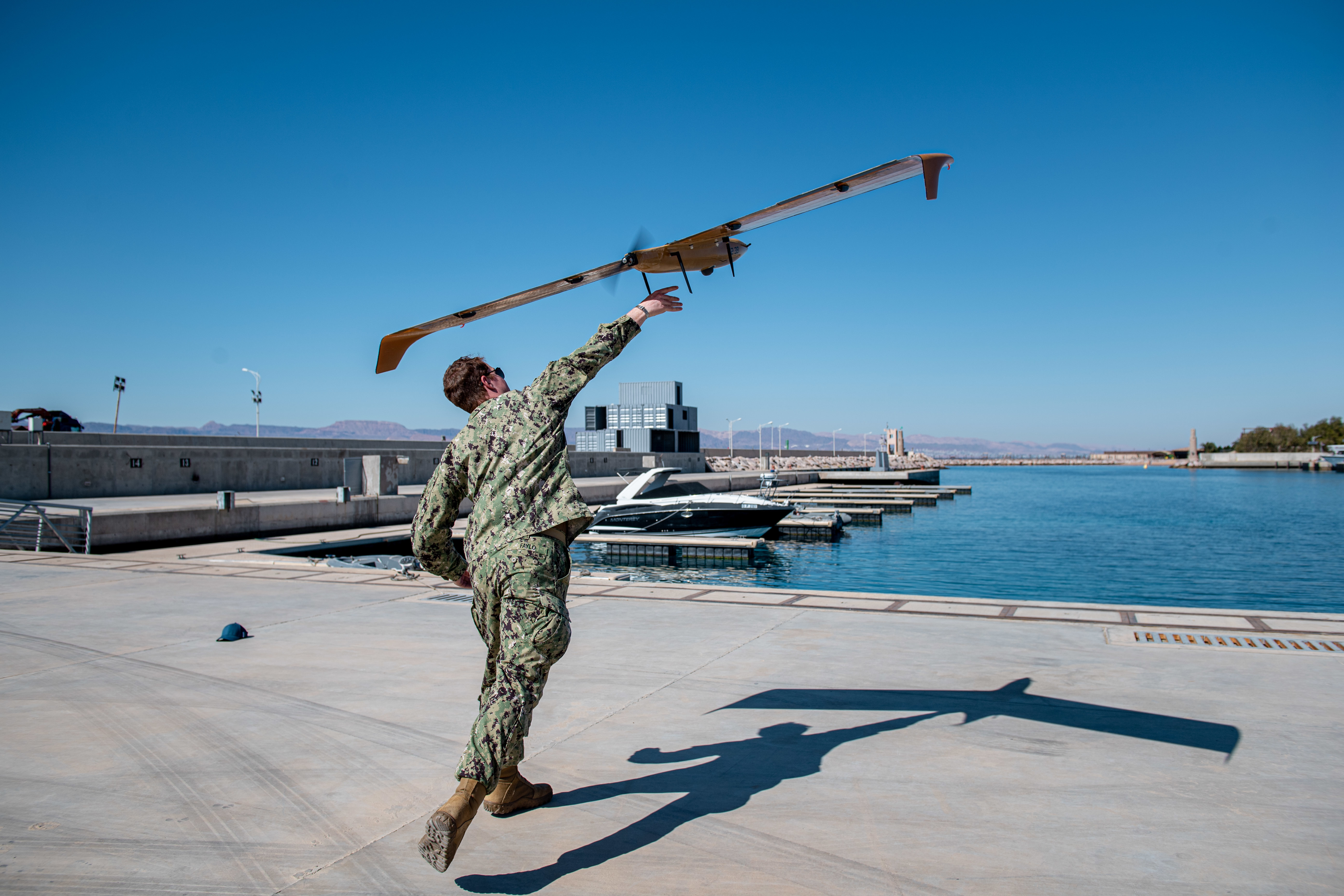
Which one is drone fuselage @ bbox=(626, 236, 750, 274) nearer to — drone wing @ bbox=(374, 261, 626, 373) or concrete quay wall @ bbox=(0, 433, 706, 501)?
drone wing @ bbox=(374, 261, 626, 373)

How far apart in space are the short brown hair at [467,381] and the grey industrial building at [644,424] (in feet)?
204

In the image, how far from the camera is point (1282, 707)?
4.66 meters

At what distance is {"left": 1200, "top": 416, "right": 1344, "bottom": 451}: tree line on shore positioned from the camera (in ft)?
515

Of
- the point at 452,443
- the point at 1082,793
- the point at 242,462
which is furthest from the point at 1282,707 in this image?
the point at 242,462

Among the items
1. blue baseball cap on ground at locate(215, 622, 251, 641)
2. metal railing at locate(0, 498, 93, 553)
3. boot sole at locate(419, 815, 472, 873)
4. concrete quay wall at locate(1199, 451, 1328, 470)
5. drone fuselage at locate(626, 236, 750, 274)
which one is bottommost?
concrete quay wall at locate(1199, 451, 1328, 470)

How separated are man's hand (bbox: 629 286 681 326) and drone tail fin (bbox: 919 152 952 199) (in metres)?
1.34

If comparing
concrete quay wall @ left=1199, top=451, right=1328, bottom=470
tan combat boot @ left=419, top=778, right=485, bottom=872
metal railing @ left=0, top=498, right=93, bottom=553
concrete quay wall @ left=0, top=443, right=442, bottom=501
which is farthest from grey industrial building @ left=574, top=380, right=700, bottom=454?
concrete quay wall @ left=1199, top=451, right=1328, bottom=470

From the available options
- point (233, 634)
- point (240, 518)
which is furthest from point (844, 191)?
point (240, 518)

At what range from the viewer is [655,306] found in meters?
3.53

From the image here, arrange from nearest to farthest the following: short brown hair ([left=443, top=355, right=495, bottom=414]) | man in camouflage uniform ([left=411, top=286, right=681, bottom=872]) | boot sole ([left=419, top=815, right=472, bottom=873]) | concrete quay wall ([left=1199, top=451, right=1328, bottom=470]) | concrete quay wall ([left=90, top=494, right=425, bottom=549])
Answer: boot sole ([left=419, top=815, right=472, bottom=873]) < man in camouflage uniform ([left=411, top=286, right=681, bottom=872]) < short brown hair ([left=443, top=355, right=495, bottom=414]) < concrete quay wall ([left=90, top=494, right=425, bottom=549]) < concrete quay wall ([left=1199, top=451, right=1328, bottom=470])

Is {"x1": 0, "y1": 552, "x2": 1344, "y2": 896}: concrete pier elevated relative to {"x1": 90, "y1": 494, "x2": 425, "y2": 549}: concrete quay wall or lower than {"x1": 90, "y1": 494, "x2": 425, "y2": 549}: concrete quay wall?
lower

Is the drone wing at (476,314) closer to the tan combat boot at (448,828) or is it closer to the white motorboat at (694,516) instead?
the tan combat boot at (448,828)

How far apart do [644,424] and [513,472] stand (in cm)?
7475

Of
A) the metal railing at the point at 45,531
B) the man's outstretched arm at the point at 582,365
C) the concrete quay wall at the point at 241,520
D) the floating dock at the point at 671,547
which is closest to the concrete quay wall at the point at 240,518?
the concrete quay wall at the point at 241,520
